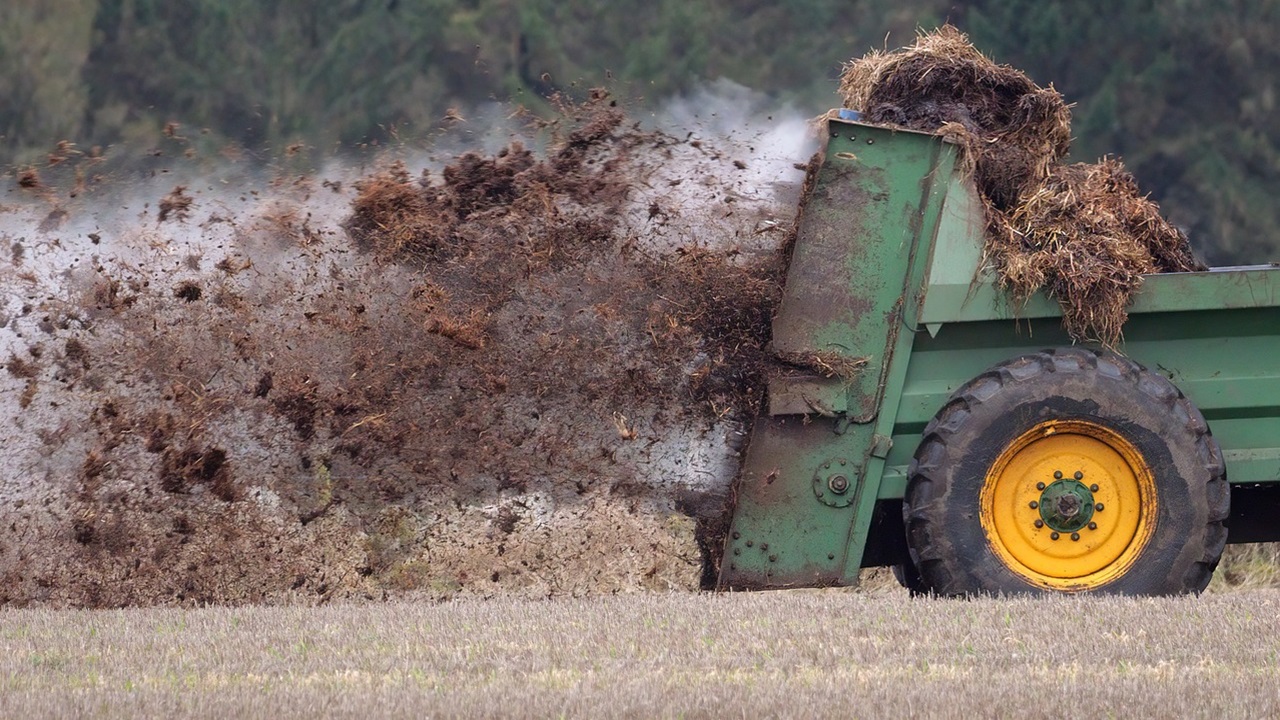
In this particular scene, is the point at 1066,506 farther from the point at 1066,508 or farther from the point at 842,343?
the point at 842,343

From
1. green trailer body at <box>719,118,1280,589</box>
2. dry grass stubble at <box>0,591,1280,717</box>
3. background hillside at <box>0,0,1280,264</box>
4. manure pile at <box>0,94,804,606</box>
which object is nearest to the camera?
dry grass stubble at <box>0,591,1280,717</box>

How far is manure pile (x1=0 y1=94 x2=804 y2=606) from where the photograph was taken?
6574mm

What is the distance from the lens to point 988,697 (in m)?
4.16

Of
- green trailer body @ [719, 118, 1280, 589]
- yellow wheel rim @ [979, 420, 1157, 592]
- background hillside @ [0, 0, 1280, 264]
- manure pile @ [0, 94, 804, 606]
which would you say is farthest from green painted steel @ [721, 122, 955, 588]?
background hillside @ [0, 0, 1280, 264]

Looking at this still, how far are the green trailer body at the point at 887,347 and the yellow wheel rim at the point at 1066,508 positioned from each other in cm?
35

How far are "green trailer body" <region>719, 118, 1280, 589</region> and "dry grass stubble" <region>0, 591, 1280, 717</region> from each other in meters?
0.36

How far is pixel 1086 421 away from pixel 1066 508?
13.2 inches

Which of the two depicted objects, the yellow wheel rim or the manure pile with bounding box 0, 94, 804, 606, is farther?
the manure pile with bounding box 0, 94, 804, 606

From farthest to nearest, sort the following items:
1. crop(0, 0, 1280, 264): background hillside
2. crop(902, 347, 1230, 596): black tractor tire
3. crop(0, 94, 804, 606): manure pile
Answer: crop(0, 0, 1280, 264): background hillside → crop(0, 94, 804, 606): manure pile → crop(902, 347, 1230, 596): black tractor tire

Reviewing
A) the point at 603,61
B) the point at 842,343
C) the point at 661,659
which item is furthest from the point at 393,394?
the point at 603,61

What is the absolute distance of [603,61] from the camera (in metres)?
13.0

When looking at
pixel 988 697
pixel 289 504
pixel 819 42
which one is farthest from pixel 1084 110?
pixel 988 697

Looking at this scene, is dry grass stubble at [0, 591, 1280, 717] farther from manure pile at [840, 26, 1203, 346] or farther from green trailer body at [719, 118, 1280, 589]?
manure pile at [840, 26, 1203, 346]

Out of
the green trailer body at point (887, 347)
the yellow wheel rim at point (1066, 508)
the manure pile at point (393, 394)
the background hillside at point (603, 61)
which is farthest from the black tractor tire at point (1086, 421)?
the background hillside at point (603, 61)
